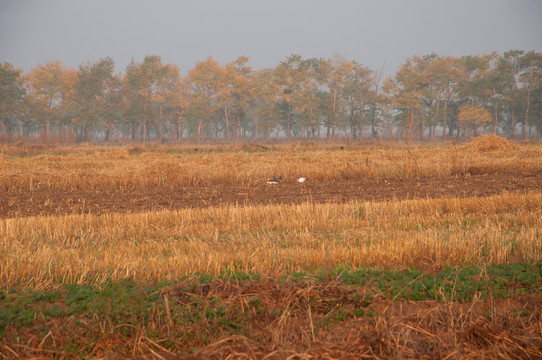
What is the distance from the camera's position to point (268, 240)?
665 cm

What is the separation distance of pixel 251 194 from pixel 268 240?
588cm

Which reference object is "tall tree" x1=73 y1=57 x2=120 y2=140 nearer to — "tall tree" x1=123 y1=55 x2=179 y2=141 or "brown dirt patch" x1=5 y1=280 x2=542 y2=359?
"tall tree" x1=123 y1=55 x2=179 y2=141

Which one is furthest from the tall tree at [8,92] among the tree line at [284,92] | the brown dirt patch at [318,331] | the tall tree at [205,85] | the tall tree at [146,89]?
the brown dirt patch at [318,331]

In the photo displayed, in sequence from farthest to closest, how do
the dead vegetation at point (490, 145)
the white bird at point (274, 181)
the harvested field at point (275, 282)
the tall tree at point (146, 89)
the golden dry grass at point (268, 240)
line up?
1. the tall tree at point (146, 89)
2. the dead vegetation at point (490, 145)
3. the white bird at point (274, 181)
4. the golden dry grass at point (268, 240)
5. the harvested field at point (275, 282)

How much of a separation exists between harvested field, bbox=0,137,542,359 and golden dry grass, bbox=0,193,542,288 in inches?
1.4

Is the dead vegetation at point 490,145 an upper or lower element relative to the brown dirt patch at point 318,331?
upper

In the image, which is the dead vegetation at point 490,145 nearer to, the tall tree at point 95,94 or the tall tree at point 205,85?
the tall tree at point 205,85

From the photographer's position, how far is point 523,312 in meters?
3.65

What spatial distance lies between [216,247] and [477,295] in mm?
3852

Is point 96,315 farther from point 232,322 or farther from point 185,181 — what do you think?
point 185,181

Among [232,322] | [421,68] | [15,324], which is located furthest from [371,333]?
[421,68]

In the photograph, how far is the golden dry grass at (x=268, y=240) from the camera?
508cm

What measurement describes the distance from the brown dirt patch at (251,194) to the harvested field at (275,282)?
0.23 m

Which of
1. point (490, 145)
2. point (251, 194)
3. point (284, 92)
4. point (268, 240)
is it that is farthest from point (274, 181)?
point (284, 92)
